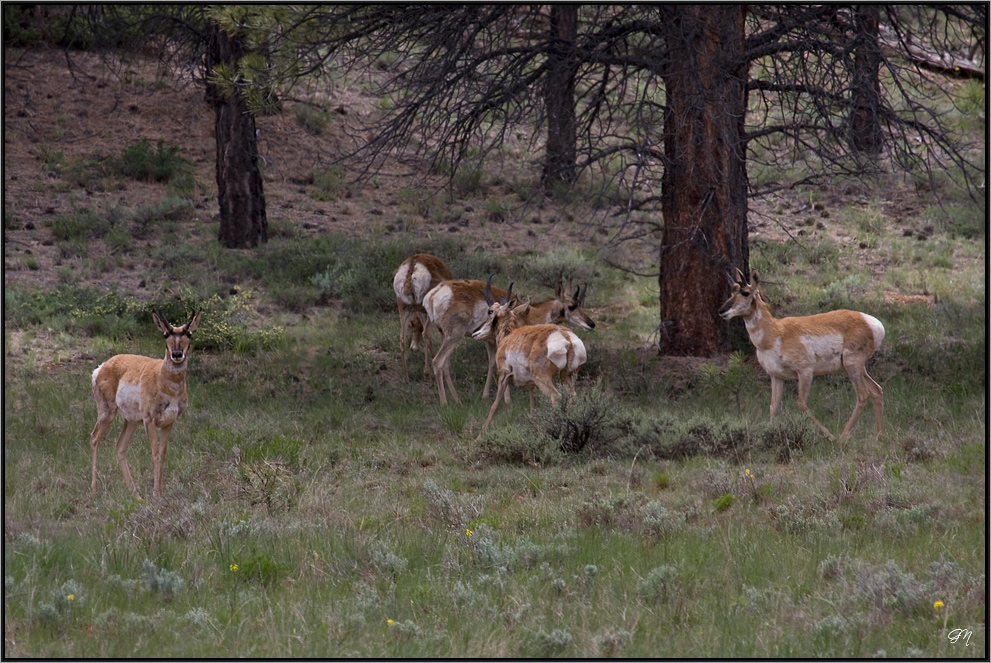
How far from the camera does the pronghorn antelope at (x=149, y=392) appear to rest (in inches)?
302

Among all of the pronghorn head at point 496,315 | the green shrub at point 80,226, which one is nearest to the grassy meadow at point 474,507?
the pronghorn head at point 496,315

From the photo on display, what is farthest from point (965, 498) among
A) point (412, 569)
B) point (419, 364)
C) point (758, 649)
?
point (419, 364)

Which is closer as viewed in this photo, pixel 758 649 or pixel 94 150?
pixel 758 649

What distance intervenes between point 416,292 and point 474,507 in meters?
6.20

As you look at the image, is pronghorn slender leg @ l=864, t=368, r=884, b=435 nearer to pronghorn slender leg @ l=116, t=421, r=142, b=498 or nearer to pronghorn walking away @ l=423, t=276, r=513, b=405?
pronghorn walking away @ l=423, t=276, r=513, b=405

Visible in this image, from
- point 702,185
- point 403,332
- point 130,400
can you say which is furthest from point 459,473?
point 702,185

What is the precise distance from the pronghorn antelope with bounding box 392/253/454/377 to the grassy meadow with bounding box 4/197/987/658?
496mm

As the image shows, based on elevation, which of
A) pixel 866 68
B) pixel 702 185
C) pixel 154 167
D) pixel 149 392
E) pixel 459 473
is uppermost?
pixel 866 68

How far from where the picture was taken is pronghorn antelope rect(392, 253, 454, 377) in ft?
42.3

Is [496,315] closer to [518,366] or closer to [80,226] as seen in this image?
[518,366]

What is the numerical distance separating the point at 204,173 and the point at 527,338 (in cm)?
1390

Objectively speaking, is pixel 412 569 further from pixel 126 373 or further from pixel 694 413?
pixel 694 413

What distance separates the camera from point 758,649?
4641 mm

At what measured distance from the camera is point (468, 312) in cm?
1209
